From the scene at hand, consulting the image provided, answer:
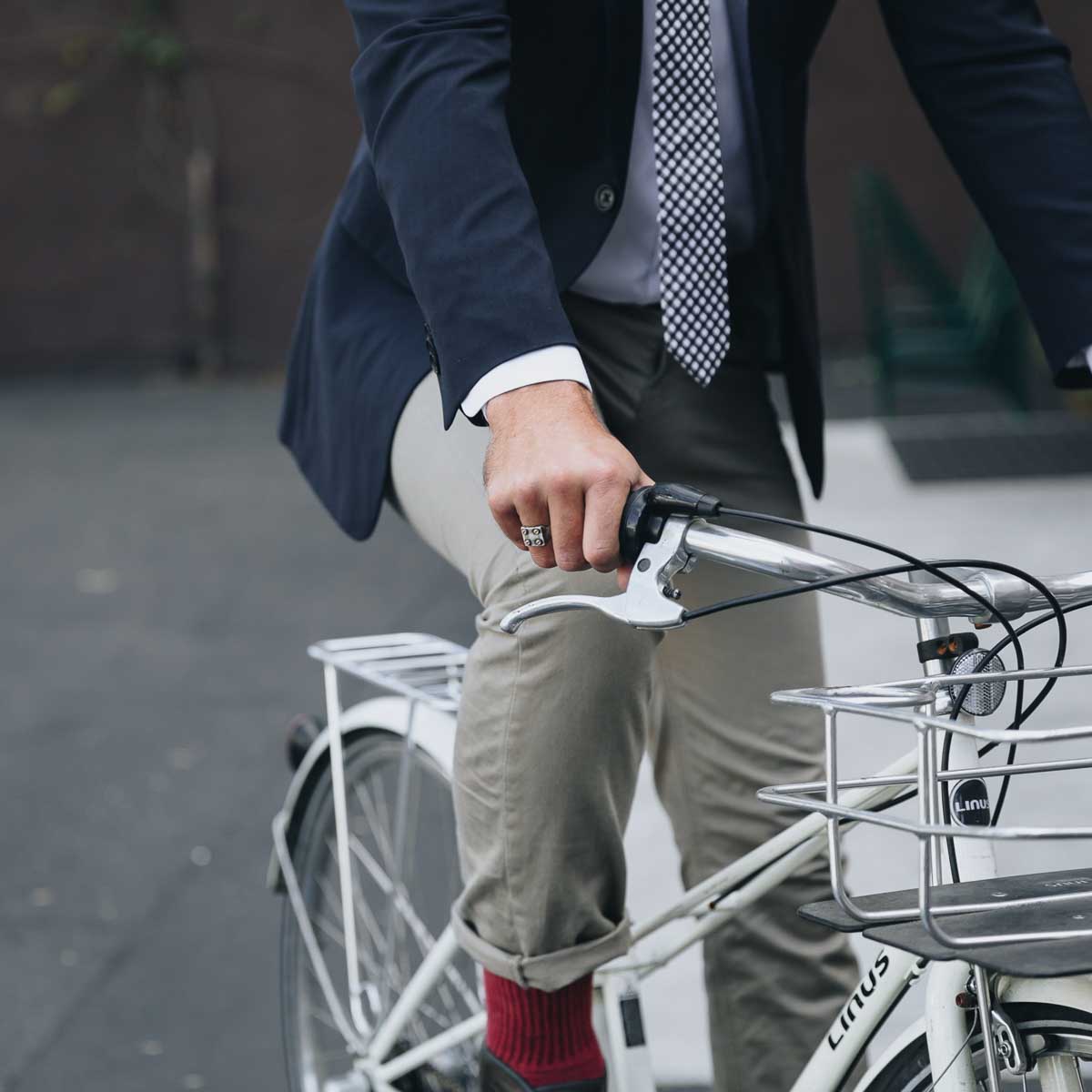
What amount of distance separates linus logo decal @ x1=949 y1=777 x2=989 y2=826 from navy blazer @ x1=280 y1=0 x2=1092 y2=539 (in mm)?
528

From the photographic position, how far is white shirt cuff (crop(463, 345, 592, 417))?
142cm

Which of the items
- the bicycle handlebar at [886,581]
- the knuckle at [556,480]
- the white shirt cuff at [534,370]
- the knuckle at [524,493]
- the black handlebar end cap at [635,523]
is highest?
the white shirt cuff at [534,370]

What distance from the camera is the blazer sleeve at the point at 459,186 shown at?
1.44 meters

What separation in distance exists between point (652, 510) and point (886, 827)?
0.49 meters

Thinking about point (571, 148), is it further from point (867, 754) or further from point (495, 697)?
point (867, 754)

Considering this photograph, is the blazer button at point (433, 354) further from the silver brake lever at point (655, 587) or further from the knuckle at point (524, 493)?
the silver brake lever at point (655, 587)

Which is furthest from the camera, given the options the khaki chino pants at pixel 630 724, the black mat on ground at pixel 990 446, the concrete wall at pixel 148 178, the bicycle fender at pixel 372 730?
the concrete wall at pixel 148 178

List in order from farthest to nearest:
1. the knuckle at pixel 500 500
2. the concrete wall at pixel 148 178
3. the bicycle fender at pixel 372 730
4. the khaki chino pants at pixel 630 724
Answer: the concrete wall at pixel 148 178 < the bicycle fender at pixel 372 730 < the khaki chino pants at pixel 630 724 < the knuckle at pixel 500 500

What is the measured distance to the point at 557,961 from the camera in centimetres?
171

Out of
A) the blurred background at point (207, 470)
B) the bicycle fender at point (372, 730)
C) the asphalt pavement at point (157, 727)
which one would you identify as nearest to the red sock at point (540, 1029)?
the bicycle fender at point (372, 730)

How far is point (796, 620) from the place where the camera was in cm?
202

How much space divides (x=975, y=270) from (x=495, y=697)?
790 centimetres

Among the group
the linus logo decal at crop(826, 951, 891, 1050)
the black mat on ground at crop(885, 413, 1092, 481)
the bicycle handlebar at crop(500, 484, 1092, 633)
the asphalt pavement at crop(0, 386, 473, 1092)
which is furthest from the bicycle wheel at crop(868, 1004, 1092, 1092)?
the black mat on ground at crop(885, 413, 1092, 481)

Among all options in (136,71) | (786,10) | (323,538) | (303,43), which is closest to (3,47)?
(136,71)
